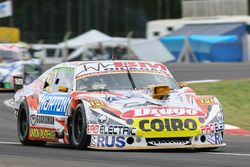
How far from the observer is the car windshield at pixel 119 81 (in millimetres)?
11195

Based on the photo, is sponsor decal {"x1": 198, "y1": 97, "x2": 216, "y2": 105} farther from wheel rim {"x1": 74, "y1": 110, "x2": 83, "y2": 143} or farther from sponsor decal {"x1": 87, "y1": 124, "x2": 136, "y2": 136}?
wheel rim {"x1": 74, "y1": 110, "x2": 83, "y2": 143}

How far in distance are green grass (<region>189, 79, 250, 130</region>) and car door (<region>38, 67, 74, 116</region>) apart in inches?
175

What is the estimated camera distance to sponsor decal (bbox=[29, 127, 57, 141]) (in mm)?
11484

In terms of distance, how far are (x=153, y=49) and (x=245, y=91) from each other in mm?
27070

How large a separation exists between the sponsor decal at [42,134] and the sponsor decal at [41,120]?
9cm

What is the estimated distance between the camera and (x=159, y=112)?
10.3 metres

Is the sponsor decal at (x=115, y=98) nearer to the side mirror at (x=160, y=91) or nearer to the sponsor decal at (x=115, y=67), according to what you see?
the side mirror at (x=160, y=91)

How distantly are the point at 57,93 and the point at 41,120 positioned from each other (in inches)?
19.1

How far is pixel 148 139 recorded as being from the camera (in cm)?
1011

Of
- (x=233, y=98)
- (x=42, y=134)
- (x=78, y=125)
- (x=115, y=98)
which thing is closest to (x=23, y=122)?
(x=42, y=134)

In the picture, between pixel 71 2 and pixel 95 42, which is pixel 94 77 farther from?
pixel 71 2

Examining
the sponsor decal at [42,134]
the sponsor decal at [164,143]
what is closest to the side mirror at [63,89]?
the sponsor decal at [42,134]

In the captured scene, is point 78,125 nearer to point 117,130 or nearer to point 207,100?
point 117,130

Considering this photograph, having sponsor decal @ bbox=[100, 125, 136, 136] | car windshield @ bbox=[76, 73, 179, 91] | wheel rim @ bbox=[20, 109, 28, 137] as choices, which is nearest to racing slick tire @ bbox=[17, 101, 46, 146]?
wheel rim @ bbox=[20, 109, 28, 137]
